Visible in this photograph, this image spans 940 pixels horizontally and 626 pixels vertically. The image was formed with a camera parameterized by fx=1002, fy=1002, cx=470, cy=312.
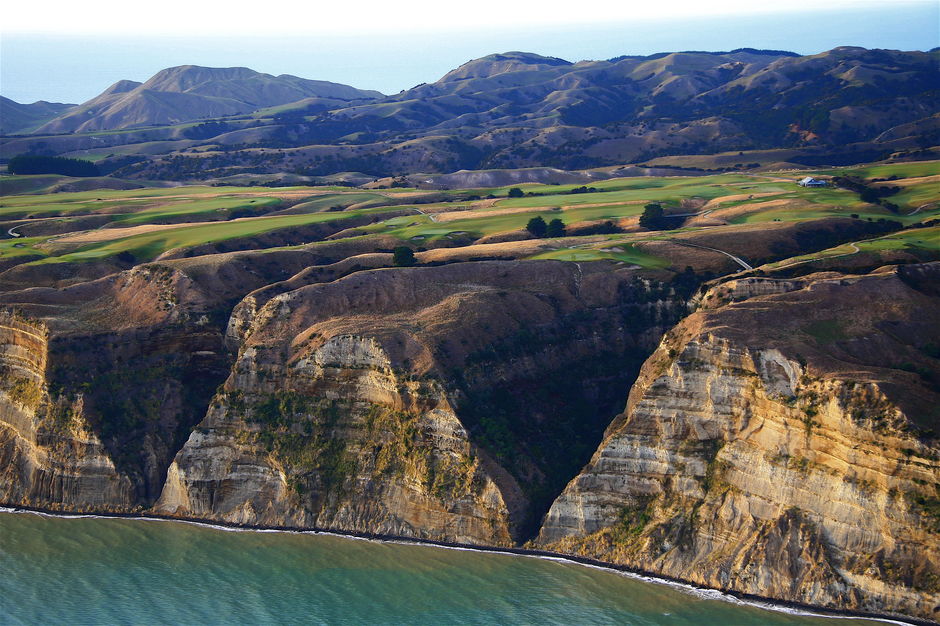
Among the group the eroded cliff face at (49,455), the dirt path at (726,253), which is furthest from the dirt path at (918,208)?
the eroded cliff face at (49,455)

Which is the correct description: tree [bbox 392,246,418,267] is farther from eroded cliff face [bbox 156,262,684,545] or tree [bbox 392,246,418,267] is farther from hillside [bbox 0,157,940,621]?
eroded cliff face [bbox 156,262,684,545]

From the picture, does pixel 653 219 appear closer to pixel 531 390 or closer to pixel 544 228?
pixel 544 228

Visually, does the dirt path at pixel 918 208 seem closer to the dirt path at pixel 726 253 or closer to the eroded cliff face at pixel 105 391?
the dirt path at pixel 726 253

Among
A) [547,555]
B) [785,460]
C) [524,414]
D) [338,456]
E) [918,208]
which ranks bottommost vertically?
[547,555]

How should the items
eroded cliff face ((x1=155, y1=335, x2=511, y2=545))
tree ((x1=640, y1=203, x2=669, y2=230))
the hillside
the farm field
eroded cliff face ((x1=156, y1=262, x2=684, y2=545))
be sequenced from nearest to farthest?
the hillside
eroded cliff face ((x1=155, y1=335, x2=511, y2=545))
eroded cliff face ((x1=156, y1=262, x2=684, y2=545))
the farm field
tree ((x1=640, y1=203, x2=669, y2=230))

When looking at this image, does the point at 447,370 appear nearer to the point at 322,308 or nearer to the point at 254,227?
the point at 322,308

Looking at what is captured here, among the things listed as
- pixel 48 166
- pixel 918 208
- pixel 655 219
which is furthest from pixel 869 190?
pixel 48 166

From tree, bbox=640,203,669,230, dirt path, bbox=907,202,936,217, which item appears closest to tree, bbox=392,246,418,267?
tree, bbox=640,203,669,230

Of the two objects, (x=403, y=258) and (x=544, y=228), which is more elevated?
(x=544, y=228)
